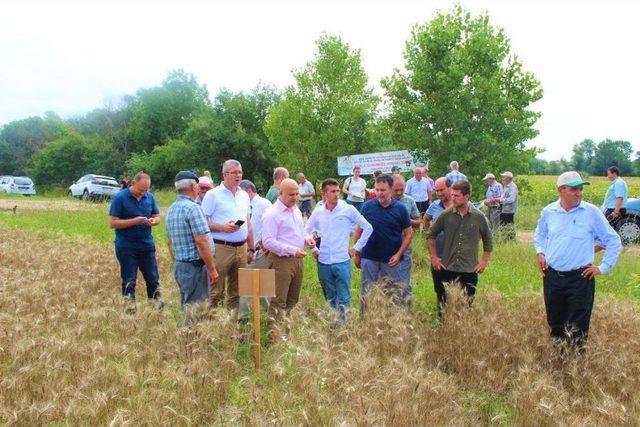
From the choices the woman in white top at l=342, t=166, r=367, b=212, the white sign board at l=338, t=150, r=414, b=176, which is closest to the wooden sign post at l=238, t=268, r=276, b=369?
the woman in white top at l=342, t=166, r=367, b=212

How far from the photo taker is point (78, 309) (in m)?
6.09

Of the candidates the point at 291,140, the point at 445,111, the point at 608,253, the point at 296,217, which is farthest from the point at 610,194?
the point at 291,140

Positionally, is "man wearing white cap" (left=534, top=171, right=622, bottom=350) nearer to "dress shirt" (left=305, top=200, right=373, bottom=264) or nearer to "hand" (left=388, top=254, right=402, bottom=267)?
"hand" (left=388, top=254, right=402, bottom=267)

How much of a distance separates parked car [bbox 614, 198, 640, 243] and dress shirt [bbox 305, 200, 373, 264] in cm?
932

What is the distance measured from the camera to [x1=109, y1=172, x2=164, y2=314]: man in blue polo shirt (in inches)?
269

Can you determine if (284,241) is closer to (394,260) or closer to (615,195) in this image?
(394,260)

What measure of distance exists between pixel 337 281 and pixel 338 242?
464mm

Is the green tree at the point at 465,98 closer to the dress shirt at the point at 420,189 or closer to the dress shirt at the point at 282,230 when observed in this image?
the dress shirt at the point at 420,189

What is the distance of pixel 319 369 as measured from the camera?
3873 mm

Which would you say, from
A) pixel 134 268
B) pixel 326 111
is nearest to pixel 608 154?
pixel 326 111

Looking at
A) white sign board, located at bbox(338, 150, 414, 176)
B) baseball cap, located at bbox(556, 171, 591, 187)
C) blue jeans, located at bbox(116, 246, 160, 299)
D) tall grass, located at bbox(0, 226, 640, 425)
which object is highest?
white sign board, located at bbox(338, 150, 414, 176)

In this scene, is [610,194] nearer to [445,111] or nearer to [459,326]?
[445,111]

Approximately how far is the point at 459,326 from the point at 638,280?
432 cm

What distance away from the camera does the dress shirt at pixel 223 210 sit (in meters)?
6.71
